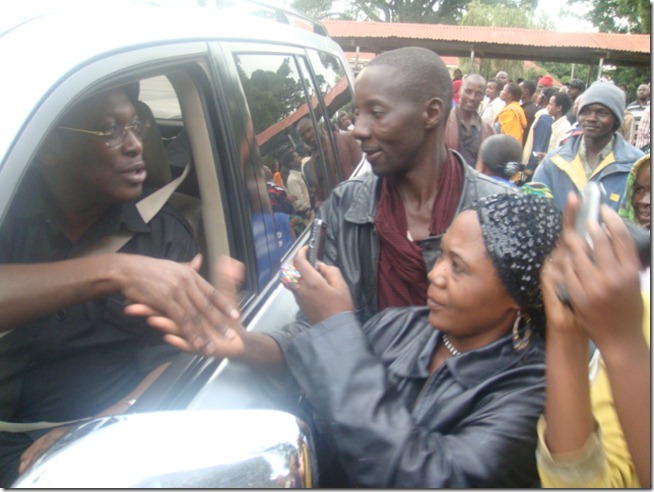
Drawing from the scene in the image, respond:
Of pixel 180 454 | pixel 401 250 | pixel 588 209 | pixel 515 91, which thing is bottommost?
pixel 515 91

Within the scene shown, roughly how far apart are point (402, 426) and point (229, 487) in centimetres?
46

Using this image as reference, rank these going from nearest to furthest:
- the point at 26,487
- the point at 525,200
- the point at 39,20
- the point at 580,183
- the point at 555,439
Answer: the point at 26,487 → the point at 555,439 → the point at 39,20 → the point at 525,200 → the point at 580,183

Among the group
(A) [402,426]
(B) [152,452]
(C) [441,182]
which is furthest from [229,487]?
(C) [441,182]

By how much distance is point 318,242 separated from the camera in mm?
2141

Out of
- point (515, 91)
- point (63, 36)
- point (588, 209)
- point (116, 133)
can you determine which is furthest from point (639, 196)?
point (515, 91)

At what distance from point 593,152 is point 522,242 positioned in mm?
3265

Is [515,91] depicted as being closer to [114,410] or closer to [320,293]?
[320,293]

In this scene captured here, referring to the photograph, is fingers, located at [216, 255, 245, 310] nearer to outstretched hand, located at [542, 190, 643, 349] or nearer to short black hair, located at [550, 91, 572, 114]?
outstretched hand, located at [542, 190, 643, 349]

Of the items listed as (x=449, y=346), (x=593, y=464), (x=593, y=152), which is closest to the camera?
(x=593, y=464)

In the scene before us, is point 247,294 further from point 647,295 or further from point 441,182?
point 647,295

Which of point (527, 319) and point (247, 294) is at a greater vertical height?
point (527, 319)

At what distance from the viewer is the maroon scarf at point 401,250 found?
209cm

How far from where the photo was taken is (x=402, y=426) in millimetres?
1349

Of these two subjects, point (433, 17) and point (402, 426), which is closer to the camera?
point (402, 426)
